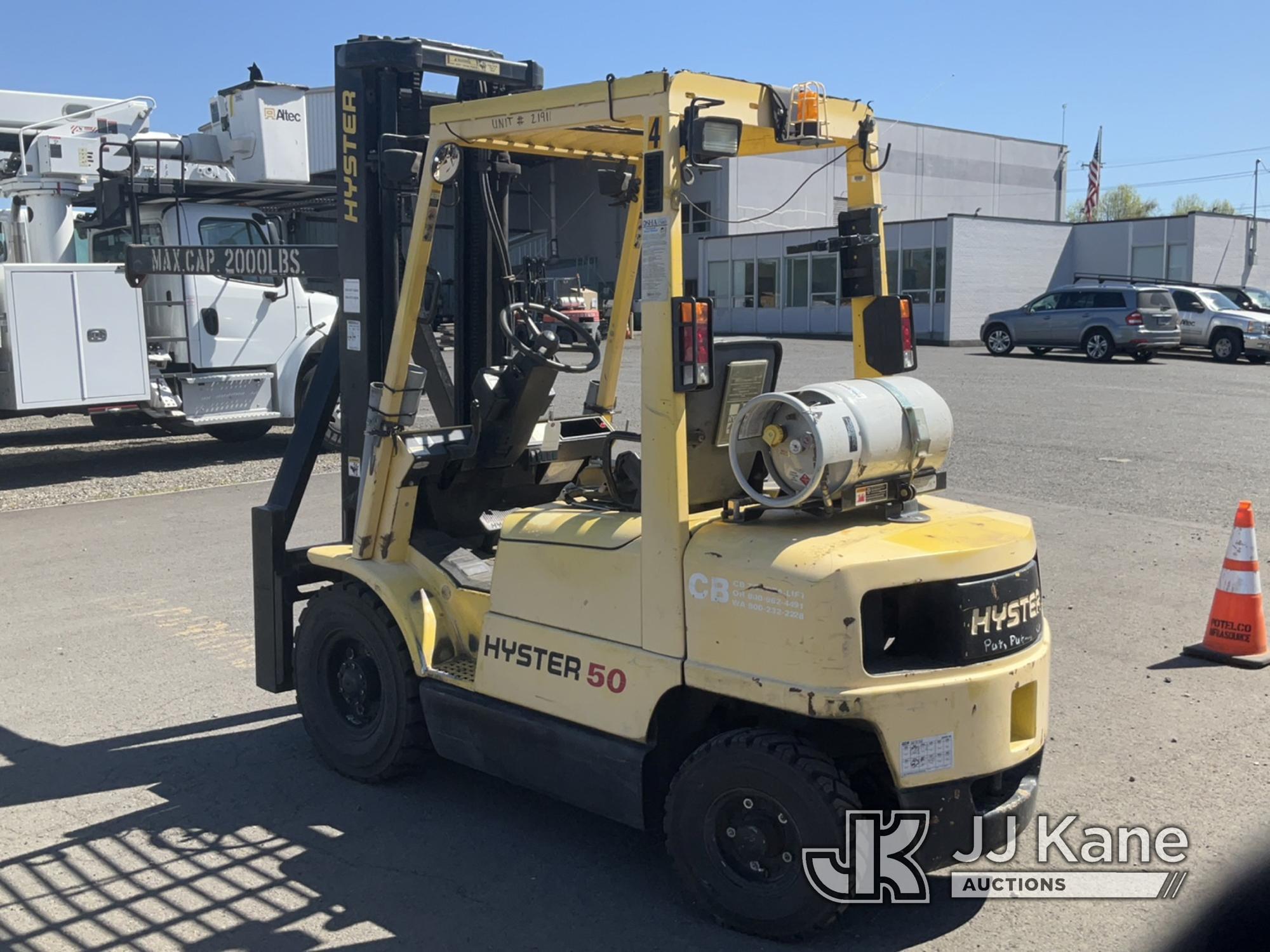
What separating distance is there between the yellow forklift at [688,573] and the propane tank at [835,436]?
0.01m

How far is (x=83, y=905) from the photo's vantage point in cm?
421

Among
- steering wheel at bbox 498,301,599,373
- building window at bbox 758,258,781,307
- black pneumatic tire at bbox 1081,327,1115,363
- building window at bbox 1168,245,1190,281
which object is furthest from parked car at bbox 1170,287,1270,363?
steering wheel at bbox 498,301,599,373

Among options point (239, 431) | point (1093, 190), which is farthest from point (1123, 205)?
point (239, 431)

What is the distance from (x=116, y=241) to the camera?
13617mm

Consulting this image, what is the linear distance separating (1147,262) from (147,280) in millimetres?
34177

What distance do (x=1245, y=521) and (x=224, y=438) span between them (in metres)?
12.8

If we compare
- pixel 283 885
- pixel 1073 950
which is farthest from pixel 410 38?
pixel 1073 950

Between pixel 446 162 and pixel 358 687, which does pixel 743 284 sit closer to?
pixel 358 687

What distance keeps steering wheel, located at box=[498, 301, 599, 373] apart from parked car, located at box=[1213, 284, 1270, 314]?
27.8 metres

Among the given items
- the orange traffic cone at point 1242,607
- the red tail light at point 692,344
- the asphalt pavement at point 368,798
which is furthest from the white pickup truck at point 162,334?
the orange traffic cone at point 1242,607

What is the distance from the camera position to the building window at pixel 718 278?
44406 mm

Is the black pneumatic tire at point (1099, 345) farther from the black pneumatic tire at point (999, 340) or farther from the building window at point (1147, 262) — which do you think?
the building window at point (1147, 262)

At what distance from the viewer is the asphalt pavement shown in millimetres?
4055

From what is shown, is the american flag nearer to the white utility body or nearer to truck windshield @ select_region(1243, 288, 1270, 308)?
truck windshield @ select_region(1243, 288, 1270, 308)
